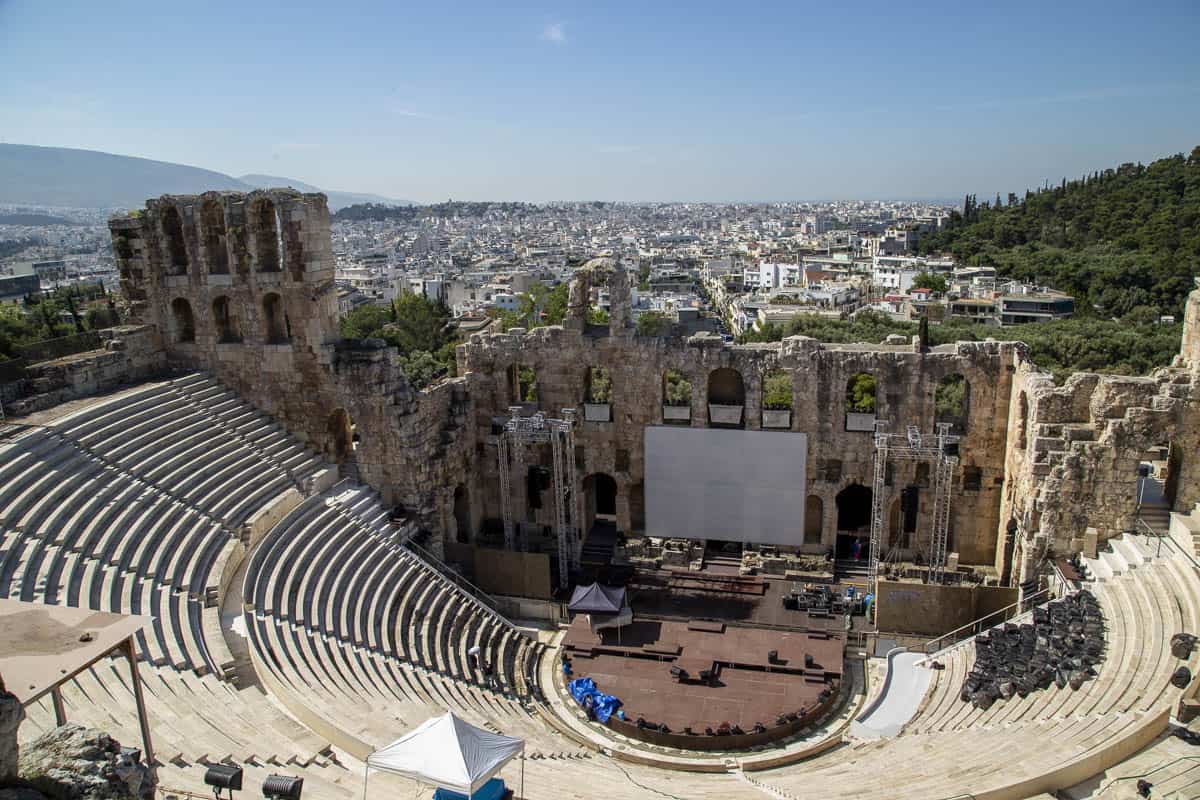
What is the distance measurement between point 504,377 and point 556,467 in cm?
392

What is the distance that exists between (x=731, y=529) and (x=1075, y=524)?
31.3ft

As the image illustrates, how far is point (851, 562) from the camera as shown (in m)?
25.7

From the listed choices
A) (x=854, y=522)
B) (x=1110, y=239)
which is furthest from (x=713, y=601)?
(x=1110, y=239)

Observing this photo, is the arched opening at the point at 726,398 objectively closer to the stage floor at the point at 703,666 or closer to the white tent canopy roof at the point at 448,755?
the stage floor at the point at 703,666

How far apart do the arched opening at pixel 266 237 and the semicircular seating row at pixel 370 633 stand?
702 cm

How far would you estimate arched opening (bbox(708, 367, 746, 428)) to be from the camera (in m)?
25.6

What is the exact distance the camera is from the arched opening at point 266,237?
78.9 ft

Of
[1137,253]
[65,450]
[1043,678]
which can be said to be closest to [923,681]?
[1043,678]

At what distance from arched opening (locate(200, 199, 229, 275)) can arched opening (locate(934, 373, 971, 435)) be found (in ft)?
69.7

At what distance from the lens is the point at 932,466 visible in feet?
80.8

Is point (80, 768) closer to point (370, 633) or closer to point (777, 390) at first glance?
point (370, 633)

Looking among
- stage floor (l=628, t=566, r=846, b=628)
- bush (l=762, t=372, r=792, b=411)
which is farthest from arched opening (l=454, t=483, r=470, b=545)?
bush (l=762, t=372, r=792, b=411)

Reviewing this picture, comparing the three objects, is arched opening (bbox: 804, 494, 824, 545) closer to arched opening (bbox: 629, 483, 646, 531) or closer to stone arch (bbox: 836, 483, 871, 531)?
stone arch (bbox: 836, 483, 871, 531)

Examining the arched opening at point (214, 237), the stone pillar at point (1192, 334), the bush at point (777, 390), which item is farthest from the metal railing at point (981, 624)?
the arched opening at point (214, 237)
